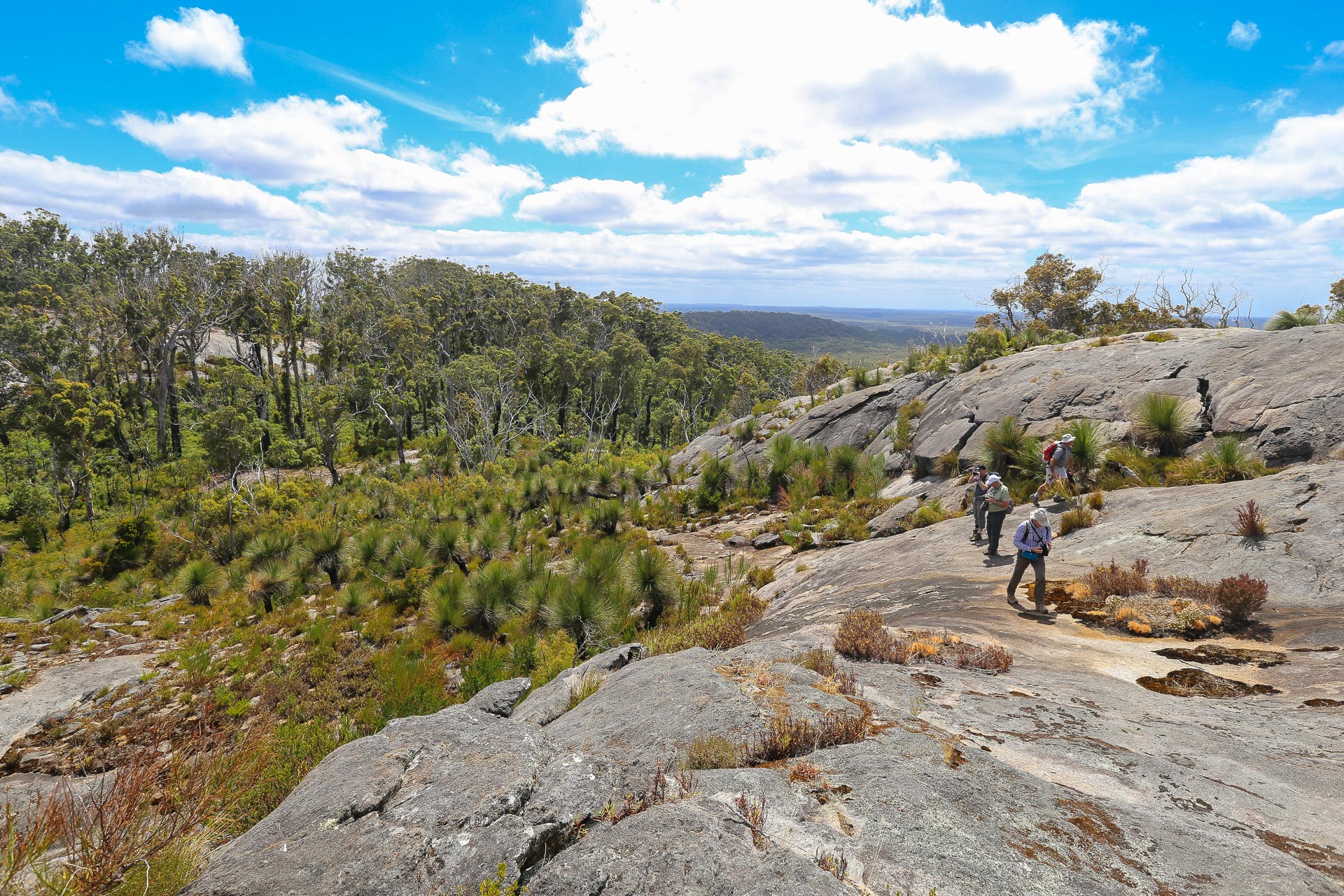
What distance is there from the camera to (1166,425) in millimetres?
12273

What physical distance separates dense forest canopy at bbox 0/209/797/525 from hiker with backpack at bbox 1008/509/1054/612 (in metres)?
32.6

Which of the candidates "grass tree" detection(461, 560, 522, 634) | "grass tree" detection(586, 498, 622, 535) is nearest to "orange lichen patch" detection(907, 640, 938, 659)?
"grass tree" detection(461, 560, 522, 634)

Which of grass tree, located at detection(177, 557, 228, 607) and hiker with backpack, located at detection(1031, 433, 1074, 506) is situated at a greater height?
hiker with backpack, located at detection(1031, 433, 1074, 506)

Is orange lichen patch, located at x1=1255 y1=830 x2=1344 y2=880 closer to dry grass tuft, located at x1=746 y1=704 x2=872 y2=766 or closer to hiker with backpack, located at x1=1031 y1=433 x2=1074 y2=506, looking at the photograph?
dry grass tuft, located at x1=746 y1=704 x2=872 y2=766

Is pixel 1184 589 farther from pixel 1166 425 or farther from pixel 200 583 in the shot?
pixel 200 583

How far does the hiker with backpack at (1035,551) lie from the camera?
7836mm

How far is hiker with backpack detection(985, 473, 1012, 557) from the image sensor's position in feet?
32.9

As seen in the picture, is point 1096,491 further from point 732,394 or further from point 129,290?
point 129,290

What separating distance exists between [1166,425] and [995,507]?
5614mm

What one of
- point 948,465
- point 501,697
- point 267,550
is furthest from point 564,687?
point 267,550

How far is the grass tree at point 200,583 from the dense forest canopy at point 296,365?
60.5ft

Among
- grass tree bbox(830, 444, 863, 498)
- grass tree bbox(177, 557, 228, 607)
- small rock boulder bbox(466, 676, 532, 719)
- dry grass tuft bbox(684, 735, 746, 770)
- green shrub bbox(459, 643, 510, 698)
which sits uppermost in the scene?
dry grass tuft bbox(684, 735, 746, 770)

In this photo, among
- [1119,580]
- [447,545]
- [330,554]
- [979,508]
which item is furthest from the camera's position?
[330,554]

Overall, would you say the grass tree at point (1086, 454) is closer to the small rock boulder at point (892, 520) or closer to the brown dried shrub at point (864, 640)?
the small rock boulder at point (892, 520)
